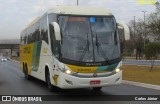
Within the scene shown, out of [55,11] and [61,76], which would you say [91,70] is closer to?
[61,76]

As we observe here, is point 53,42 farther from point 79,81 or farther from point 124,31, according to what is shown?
point 124,31

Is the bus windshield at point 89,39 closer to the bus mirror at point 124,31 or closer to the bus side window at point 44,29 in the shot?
the bus mirror at point 124,31

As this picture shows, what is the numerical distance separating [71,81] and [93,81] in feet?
2.63

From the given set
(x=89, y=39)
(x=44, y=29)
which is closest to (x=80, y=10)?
(x=89, y=39)

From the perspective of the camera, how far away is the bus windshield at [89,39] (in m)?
13.9

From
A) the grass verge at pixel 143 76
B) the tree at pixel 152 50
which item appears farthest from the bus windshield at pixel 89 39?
the tree at pixel 152 50

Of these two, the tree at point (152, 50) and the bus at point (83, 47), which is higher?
the bus at point (83, 47)

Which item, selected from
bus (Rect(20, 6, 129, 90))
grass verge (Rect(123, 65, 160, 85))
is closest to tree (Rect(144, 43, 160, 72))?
grass verge (Rect(123, 65, 160, 85))

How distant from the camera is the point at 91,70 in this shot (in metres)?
13.7

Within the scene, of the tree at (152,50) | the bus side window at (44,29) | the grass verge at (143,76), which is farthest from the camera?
the tree at (152,50)

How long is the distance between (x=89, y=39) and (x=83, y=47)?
411 millimetres

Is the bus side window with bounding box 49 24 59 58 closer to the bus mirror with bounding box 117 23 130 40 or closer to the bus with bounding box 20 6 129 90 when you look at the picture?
the bus with bounding box 20 6 129 90

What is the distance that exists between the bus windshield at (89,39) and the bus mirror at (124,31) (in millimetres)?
374

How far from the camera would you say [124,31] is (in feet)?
48.4
